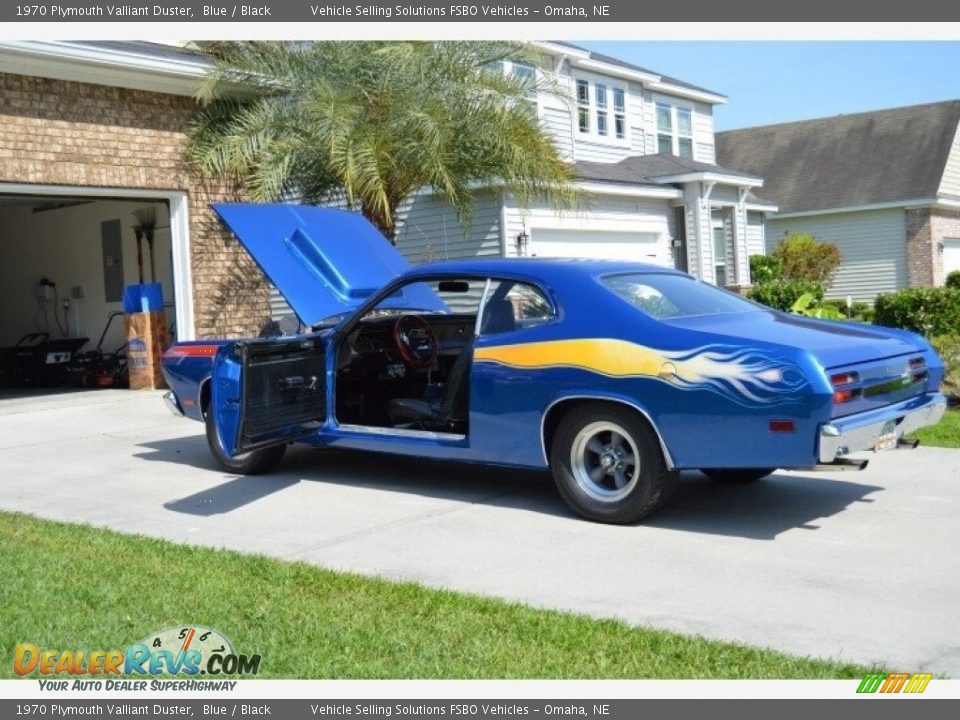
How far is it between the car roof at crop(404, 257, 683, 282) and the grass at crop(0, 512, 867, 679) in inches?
92.4

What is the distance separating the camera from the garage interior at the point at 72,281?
1731 centimetres

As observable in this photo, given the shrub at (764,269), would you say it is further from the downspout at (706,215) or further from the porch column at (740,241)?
the downspout at (706,215)

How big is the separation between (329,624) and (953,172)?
3109cm

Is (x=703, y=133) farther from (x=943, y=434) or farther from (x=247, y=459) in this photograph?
(x=247, y=459)

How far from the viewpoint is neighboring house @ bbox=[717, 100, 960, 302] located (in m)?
30.6

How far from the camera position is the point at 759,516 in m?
6.70

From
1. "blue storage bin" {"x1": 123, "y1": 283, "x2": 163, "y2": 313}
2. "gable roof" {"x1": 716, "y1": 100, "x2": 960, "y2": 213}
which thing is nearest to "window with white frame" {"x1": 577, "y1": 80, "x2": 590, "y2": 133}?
"blue storage bin" {"x1": 123, "y1": 283, "x2": 163, "y2": 313}

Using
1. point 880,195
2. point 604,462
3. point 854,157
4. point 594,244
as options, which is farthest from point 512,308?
point 854,157

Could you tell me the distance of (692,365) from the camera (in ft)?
19.7

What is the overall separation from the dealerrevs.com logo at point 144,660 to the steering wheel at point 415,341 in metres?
3.81

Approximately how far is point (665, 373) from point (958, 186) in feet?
95.2

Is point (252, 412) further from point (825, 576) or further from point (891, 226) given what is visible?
point (891, 226)

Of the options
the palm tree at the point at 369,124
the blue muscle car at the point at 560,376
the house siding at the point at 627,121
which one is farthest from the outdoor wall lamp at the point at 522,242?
the blue muscle car at the point at 560,376
